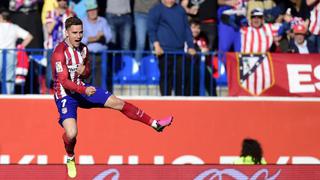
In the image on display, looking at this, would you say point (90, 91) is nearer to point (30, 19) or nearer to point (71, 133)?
point (71, 133)

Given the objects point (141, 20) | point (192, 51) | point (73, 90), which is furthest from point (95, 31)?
point (73, 90)

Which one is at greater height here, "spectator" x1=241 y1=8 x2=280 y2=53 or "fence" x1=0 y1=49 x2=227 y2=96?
"spectator" x1=241 y1=8 x2=280 y2=53

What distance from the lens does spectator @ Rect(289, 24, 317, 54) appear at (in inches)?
680

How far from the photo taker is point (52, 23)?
17359 mm

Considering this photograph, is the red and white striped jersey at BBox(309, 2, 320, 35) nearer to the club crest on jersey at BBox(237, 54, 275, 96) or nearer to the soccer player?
the club crest on jersey at BBox(237, 54, 275, 96)

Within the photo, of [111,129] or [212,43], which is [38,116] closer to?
[111,129]

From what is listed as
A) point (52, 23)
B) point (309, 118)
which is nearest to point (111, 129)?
point (52, 23)

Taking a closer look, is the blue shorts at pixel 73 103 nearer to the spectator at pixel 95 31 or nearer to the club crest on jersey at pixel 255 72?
the spectator at pixel 95 31

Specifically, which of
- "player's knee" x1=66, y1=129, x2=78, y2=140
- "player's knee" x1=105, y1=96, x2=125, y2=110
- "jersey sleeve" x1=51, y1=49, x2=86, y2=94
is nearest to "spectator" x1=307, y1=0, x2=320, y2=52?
"player's knee" x1=105, y1=96, x2=125, y2=110

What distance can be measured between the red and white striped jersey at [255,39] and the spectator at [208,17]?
532 mm

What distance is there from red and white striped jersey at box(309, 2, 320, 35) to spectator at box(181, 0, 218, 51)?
160 cm

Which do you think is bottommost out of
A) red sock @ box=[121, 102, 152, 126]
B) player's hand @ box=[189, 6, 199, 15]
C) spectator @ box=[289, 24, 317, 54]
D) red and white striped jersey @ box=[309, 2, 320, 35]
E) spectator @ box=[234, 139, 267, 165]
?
spectator @ box=[234, 139, 267, 165]

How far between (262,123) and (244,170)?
3.46m

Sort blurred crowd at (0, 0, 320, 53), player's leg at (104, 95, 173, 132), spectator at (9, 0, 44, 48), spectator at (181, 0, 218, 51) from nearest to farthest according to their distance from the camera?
player's leg at (104, 95, 173, 132)
blurred crowd at (0, 0, 320, 53)
spectator at (9, 0, 44, 48)
spectator at (181, 0, 218, 51)
